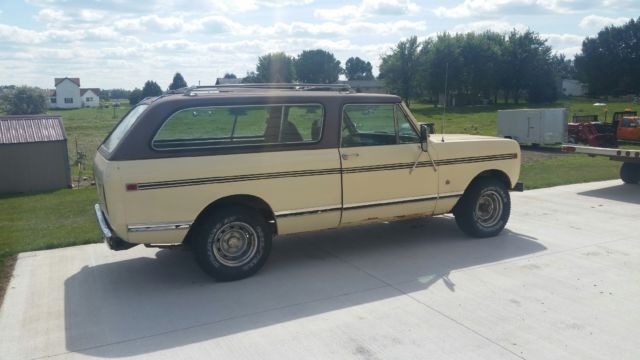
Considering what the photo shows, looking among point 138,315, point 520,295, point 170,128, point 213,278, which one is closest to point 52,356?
point 138,315

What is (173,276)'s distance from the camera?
593cm

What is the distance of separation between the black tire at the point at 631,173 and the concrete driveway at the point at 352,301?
439 cm

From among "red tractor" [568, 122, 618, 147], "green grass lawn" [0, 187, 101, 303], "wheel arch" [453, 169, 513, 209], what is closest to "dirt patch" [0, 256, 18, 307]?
"green grass lawn" [0, 187, 101, 303]

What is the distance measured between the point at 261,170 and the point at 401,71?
177 ft

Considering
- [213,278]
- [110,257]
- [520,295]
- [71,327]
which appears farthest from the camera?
[110,257]

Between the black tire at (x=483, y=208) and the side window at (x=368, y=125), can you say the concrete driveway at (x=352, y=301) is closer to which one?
the black tire at (x=483, y=208)

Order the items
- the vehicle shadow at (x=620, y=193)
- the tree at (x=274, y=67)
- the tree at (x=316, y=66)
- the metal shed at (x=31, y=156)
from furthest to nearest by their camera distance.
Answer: the tree at (x=316, y=66) → the tree at (x=274, y=67) → the metal shed at (x=31, y=156) → the vehicle shadow at (x=620, y=193)

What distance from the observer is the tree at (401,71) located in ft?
187

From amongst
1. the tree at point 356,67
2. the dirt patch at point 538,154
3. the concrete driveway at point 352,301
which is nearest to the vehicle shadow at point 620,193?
the concrete driveway at point 352,301

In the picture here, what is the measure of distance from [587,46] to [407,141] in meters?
73.3

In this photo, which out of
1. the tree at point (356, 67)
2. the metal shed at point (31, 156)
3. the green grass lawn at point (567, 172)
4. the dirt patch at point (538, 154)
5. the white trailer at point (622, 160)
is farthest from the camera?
the tree at point (356, 67)

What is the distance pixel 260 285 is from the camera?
5.62 metres

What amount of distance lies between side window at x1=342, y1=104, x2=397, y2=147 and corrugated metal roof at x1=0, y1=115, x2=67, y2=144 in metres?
10.3

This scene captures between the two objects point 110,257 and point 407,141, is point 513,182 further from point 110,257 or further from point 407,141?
point 110,257
